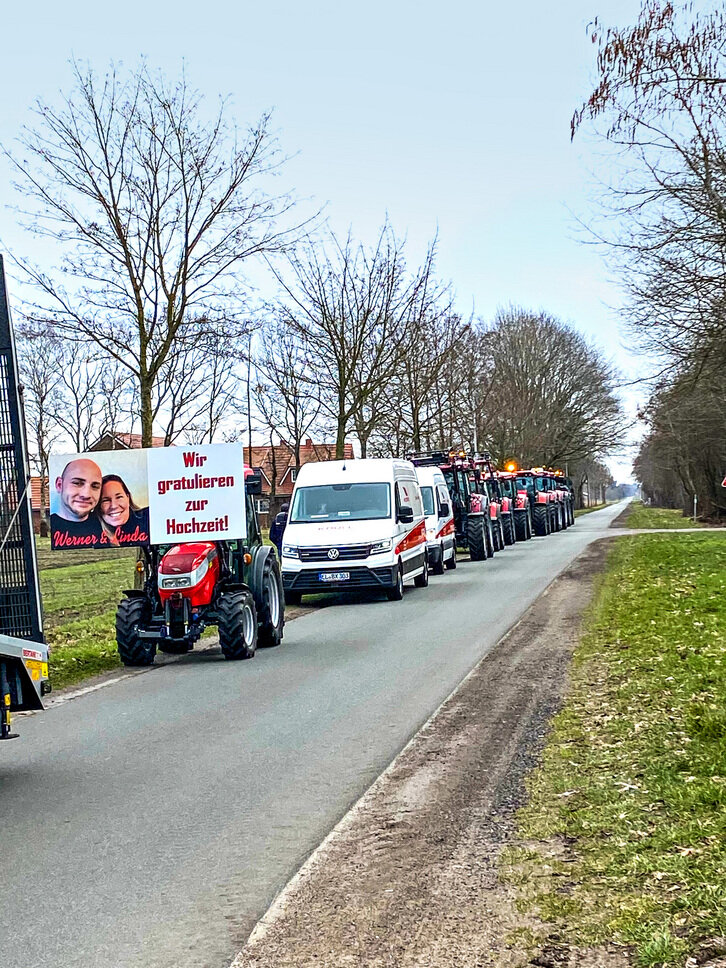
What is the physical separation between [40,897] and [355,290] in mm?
29636

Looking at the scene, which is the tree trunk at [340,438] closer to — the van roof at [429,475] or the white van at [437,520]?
the white van at [437,520]

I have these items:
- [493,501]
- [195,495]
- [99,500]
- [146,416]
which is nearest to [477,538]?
[493,501]

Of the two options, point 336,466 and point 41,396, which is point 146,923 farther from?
point 41,396

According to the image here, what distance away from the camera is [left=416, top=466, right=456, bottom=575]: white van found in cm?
2731

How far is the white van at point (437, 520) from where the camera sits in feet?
89.6

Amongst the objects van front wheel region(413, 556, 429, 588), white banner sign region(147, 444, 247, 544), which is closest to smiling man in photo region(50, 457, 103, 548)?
white banner sign region(147, 444, 247, 544)

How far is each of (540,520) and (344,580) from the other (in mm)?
30360

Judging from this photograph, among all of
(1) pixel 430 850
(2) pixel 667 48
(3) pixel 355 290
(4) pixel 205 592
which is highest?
(3) pixel 355 290

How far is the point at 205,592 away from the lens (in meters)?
13.7

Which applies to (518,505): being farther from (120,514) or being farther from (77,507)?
(77,507)

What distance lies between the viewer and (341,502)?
21.5 m

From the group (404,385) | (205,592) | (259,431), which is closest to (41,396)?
(259,431)

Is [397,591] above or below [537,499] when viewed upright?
below

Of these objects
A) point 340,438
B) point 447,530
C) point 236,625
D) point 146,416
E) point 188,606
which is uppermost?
point 340,438
